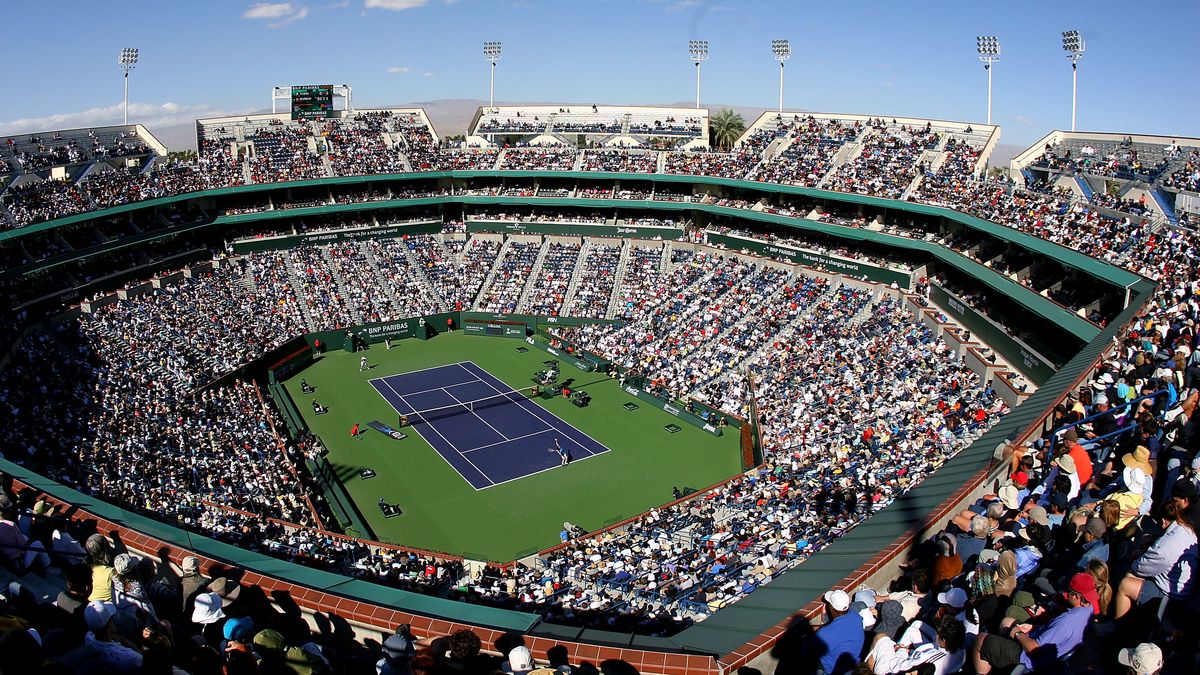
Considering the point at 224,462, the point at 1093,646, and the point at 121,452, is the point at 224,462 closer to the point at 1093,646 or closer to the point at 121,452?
the point at 121,452

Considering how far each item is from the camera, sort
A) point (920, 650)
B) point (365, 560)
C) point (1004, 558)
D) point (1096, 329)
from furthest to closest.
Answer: point (1096, 329) < point (365, 560) < point (1004, 558) < point (920, 650)

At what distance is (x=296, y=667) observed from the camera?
24.2ft

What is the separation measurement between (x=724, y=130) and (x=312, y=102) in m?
33.1

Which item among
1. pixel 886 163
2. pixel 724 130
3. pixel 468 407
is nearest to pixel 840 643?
pixel 468 407

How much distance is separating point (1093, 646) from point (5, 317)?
152 ft

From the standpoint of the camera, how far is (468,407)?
1649 inches

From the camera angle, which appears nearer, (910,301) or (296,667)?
(296,667)

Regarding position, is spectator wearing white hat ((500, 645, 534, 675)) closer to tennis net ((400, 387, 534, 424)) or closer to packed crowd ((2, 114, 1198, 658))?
packed crowd ((2, 114, 1198, 658))

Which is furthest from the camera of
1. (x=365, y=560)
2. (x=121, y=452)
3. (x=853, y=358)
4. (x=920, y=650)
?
(x=853, y=358)

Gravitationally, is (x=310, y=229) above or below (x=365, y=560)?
above

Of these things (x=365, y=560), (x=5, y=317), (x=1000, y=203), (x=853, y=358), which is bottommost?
(x=365, y=560)

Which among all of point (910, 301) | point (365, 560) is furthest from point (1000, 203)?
point (365, 560)

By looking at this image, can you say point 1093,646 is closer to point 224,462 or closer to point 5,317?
point 224,462

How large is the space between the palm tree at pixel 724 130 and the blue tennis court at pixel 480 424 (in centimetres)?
3229
